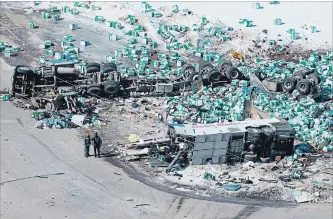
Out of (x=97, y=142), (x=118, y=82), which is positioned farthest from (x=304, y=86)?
(x=97, y=142)

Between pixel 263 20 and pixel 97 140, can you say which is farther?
pixel 263 20

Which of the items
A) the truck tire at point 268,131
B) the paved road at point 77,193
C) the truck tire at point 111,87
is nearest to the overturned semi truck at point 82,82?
the truck tire at point 111,87

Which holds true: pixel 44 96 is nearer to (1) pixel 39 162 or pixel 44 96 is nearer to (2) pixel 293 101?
(1) pixel 39 162

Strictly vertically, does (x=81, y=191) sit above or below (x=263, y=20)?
below

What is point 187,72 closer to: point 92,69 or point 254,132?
point 92,69

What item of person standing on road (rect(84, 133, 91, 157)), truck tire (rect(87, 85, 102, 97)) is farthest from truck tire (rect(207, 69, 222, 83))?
person standing on road (rect(84, 133, 91, 157))

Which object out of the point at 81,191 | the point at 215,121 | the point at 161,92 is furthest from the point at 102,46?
the point at 81,191

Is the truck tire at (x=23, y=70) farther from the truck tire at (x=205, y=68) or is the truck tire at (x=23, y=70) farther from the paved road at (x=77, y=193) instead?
the truck tire at (x=205, y=68)
